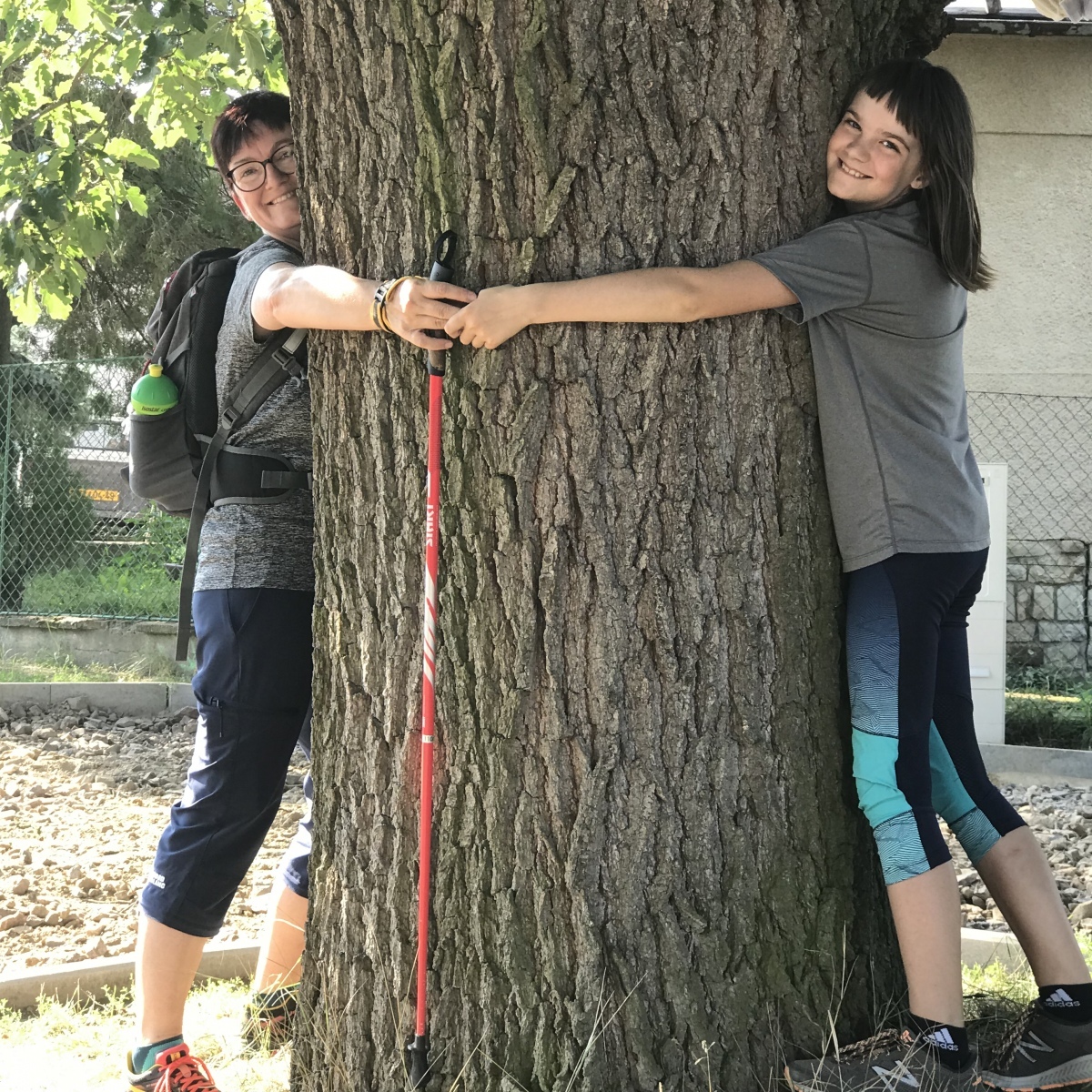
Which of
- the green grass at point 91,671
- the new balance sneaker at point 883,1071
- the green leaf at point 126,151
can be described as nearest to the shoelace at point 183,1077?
the new balance sneaker at point 883,1071

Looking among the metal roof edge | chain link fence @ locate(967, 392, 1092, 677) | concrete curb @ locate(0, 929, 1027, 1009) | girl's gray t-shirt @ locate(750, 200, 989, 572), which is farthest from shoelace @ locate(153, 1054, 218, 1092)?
the metal roof edge

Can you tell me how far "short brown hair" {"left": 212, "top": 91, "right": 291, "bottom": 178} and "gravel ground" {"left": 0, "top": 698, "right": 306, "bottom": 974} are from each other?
2.41 meters

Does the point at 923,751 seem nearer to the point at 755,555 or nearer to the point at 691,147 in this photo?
the point at 755,555

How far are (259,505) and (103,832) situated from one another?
295cm

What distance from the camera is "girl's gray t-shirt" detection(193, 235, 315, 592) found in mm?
2682

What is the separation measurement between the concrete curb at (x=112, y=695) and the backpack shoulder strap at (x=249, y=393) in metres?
5.02

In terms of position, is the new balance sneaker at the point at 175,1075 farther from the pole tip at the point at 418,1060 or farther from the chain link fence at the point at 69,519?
the chain link fence at the point at 69,519

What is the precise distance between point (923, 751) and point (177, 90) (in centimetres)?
419

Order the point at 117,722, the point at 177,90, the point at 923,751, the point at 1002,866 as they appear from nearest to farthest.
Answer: the point at 923,751 < the point at 1002,866 < the point at 177,90 < the point at 117,722

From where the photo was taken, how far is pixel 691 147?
2303 millimetres

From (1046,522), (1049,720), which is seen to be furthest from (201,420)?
(1046,522)

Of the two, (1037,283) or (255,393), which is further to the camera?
(1037,283)

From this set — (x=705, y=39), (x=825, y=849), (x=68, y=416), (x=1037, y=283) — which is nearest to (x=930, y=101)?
(x=705, y=39)

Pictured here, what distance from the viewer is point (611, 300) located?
2219 mm
